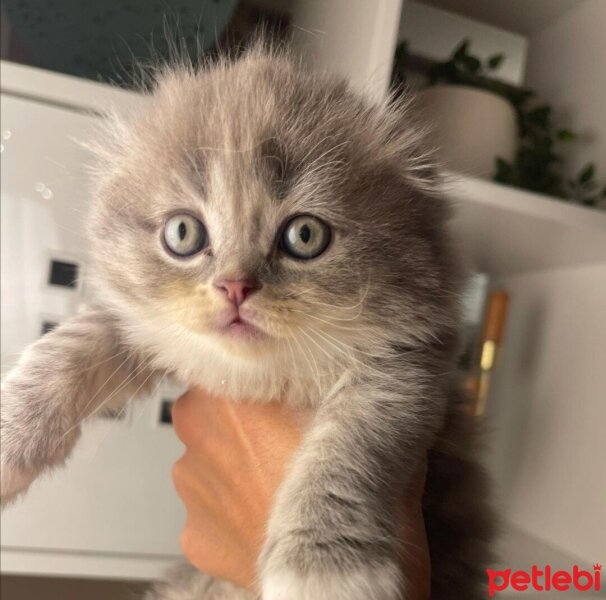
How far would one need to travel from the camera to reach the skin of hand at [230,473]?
2.56ft

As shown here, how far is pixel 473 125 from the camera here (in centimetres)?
129

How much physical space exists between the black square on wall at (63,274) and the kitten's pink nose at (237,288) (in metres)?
0.53

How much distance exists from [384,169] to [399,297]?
0.17 m

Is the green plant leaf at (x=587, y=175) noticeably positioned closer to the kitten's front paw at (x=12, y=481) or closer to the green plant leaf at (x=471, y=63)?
the green plant leaf at (x=471, y=63)

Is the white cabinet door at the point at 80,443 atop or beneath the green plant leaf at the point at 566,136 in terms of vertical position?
beneath

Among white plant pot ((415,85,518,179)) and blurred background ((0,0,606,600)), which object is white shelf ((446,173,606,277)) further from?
white plant pot ((415,85,518,179))

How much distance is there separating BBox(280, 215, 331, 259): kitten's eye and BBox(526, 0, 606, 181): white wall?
3.35ft

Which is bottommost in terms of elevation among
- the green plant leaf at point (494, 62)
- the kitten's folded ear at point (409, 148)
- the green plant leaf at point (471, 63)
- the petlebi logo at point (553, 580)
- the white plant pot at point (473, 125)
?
the petlebi logo at point (553, 580)

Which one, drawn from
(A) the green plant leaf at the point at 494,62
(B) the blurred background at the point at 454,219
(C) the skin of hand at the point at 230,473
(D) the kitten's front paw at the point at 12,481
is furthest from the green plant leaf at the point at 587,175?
(D) the kitten's front paw at the point at 12,481

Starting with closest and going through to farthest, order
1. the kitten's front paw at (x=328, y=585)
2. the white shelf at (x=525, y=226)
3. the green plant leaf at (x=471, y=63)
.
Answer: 1. the kitten's front paw at (x=328, y=585)
2. the white shelf at (x=525, y=226)
3. the green plant leaf at (x=471, y=63)

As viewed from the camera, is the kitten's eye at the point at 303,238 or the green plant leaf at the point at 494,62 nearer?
the kitten's eye at the point at 303,238

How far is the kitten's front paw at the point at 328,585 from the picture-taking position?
54 cm

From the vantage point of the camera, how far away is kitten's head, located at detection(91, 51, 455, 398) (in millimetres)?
633

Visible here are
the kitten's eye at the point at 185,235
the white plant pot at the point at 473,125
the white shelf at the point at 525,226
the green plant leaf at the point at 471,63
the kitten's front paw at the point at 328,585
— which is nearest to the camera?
the kitten's front paw at the point at 328,585
